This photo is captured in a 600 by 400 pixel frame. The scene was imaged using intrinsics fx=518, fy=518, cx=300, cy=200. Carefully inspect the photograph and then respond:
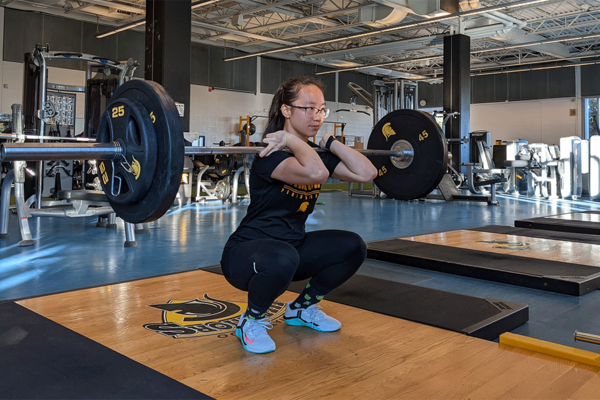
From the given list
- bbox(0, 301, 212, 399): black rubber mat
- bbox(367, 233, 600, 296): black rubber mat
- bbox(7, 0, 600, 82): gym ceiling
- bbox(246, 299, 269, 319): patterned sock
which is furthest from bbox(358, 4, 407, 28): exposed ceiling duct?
bbox(0, 301, 212, 399): black rubber mat

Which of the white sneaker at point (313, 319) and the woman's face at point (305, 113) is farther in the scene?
the white sneaker at point (313, 319)

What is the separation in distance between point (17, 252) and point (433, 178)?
9.19 feet

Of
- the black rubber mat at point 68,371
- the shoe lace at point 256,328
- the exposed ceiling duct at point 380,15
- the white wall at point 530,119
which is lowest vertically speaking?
the black rubber mat at point 68,371

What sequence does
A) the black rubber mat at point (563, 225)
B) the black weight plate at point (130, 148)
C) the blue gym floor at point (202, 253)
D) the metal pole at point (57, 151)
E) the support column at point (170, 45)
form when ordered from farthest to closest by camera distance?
1. the support column at point (170, 45)
2. the black rubber mat at point (563, 225)
3. the blue gym floor at point (202, 253)
4. the black weight plate at point (130, 148)
5. the metal pole at point (57, 151)

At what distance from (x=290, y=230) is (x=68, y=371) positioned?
2.56 feet

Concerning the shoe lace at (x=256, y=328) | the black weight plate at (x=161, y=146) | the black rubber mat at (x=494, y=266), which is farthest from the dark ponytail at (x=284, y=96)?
the black rubber mat at (x=494, y=266)

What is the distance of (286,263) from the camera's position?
5.11 feet

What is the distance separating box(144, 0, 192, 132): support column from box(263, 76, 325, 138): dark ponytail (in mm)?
4413

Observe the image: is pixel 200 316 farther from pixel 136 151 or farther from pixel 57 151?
pixel 57 151

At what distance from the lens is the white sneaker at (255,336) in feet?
5.35

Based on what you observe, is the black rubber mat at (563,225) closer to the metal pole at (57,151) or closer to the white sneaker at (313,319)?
the white sneaker at (313,319)

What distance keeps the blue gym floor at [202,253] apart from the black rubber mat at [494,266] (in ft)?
0.15

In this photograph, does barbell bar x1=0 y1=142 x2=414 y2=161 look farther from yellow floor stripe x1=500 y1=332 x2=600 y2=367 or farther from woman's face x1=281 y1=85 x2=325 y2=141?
→ yellow floor stripe x1=500 y1=332 x2=600 y2=367

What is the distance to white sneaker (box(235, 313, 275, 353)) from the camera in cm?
163
